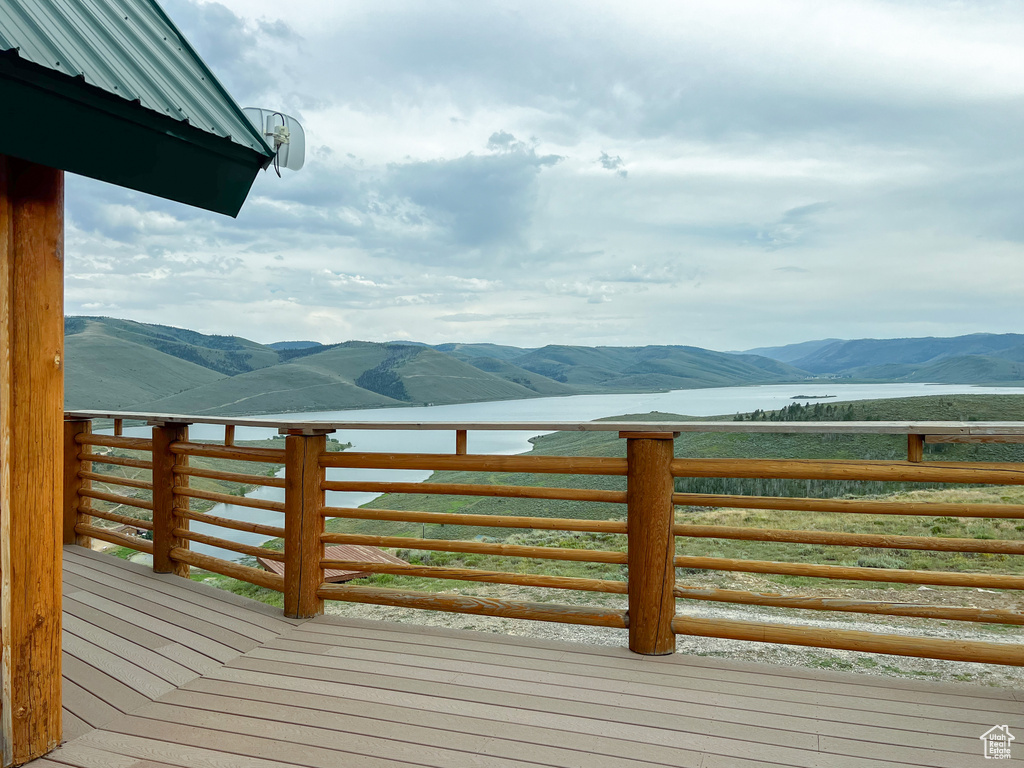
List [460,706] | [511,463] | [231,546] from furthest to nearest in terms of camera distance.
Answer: [231,546]
[511,463]
[460,706]

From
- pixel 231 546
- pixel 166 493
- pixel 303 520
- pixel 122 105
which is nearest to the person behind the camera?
pixel 122 105

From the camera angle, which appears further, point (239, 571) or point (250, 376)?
point (250, 376)

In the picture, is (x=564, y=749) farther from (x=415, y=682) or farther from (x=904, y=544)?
(x=904, y=544)

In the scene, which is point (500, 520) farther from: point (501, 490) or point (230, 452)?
point (230, 452)

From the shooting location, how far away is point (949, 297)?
1667 inches

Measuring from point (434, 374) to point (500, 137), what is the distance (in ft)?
188

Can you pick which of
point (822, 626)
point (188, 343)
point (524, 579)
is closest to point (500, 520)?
point (524, 579)

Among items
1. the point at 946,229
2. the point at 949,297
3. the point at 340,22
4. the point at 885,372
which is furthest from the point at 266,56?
the point at 885,372

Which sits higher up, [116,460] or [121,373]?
[121,373]

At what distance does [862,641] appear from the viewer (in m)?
2.89

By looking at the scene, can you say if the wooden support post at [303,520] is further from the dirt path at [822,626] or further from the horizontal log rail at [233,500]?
the dirt path at [822,626]

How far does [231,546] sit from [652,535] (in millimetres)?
2975

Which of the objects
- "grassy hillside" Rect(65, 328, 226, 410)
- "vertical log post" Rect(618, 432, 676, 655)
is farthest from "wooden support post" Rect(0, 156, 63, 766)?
"grassy hillside" Rect(65, 328, 226, 410)

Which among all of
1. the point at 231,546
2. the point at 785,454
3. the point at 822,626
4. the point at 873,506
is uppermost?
the point at 873,506
